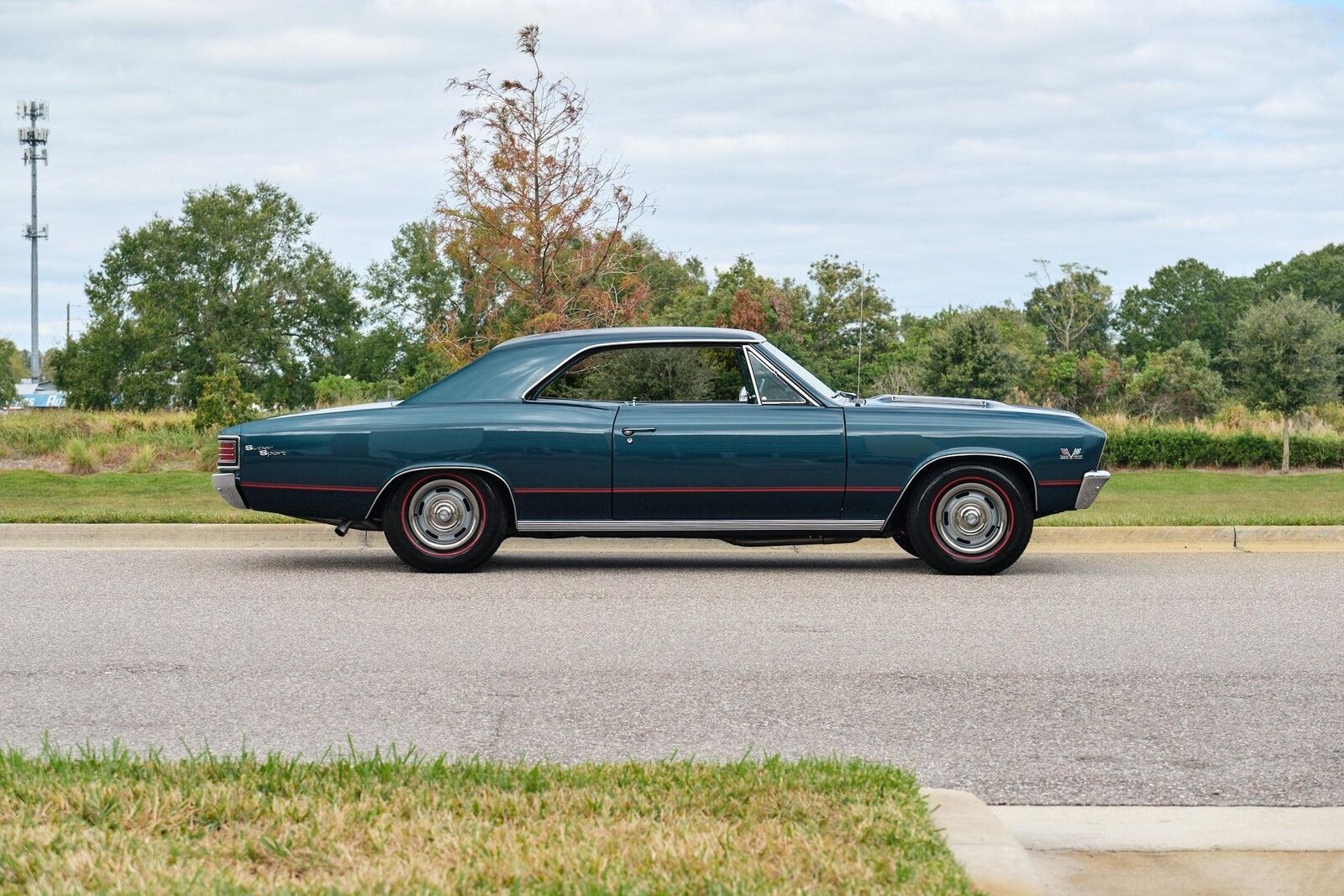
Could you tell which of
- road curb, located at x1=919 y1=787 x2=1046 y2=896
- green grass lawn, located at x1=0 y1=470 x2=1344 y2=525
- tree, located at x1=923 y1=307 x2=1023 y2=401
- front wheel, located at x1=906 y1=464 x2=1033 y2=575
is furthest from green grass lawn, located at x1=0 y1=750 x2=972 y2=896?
tree, located at x1=923 y1=307 x2=1023 y2=401

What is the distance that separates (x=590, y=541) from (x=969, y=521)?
3.53m

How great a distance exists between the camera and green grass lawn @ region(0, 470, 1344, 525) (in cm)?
1270

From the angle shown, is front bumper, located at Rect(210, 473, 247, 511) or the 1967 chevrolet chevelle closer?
the 1967 chevrolet chevelle

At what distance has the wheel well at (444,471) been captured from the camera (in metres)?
9.66

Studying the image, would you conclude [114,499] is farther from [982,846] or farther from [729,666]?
[982,846]

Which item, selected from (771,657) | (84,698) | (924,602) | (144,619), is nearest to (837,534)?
(924,602)

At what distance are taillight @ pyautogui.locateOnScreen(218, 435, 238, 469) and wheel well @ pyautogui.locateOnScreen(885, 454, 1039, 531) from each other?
4.29 meters

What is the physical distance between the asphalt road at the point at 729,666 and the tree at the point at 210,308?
5377 centimetres

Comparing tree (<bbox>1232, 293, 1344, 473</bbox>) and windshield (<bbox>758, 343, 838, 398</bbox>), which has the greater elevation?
tree (<bbox>1232, 293, 1344, 473</bbox>)

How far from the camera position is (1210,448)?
23422 mm

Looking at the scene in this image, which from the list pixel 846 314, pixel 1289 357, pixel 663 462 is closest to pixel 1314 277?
pixel 846 314

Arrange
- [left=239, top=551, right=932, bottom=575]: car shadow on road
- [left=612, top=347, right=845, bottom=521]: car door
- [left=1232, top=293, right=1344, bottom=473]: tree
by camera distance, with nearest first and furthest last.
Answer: [left=612, top=347, right=845, bottom=521]: car door, [left=239, top=551, right=932, bottom=575]: car shadow on road, [left=1232, top=293, right=1344, bottom=473]: tree

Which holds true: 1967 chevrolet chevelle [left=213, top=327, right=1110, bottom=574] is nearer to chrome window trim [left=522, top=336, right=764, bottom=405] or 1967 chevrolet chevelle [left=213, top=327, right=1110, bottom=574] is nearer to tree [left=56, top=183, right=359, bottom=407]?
chrome window trim [left=522, top=336, right=764, bottom=405]

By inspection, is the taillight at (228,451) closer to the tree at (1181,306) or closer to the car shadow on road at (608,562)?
the car shadow on road at (608,562)
